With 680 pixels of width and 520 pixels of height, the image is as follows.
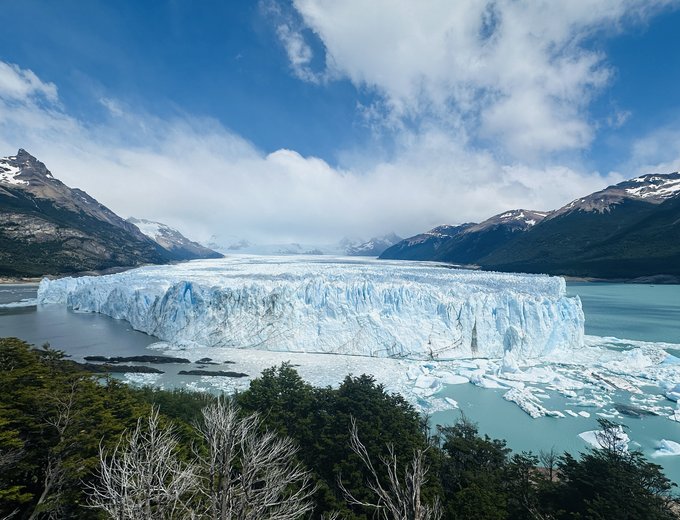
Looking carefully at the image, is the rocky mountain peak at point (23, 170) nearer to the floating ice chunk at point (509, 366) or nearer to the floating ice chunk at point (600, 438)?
the floating ice chunk at point (509, 366)

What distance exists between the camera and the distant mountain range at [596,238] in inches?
2771

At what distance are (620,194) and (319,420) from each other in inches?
5398

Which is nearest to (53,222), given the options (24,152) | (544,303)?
(24,152)

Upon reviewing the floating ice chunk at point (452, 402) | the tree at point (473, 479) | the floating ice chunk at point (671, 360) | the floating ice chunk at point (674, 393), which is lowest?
the floating ice chunk at point (452, 402)

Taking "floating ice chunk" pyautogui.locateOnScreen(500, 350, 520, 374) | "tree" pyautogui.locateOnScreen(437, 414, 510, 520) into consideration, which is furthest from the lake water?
"tree" pyautogui.locateOnScreen(437, 414, 510, 520)

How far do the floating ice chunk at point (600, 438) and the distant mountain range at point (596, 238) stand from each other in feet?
227

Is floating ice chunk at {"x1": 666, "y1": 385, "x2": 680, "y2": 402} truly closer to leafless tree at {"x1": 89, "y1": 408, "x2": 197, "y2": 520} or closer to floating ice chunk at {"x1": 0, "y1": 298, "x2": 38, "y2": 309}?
leafless tree at {"x1": 89, "y1": 408, "x2": 197, "y2": 520}

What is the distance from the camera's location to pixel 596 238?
294 ft

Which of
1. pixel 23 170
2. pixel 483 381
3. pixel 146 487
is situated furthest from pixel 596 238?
pixel 23 170

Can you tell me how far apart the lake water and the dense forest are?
255 cm

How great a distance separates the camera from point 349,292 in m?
24.2

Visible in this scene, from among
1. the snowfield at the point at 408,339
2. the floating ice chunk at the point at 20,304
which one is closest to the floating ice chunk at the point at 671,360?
the snowfield at the point at 408,339

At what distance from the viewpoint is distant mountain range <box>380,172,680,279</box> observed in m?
70.4

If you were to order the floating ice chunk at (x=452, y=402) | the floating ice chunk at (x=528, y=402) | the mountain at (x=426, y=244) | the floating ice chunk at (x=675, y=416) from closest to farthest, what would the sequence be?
1. the floating ice chunk at (x=675, y=416)
2. the floating ice chunk at (x=528, y=402)
3. the floating ice chunk at (x=452, y=402)
4. the mountain at (x=426, y=244)
